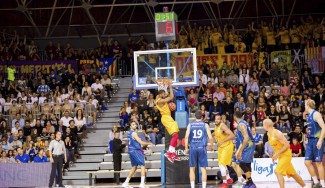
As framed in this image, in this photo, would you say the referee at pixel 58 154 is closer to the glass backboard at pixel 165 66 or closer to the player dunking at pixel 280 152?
the glass backboard at pixel 165 66

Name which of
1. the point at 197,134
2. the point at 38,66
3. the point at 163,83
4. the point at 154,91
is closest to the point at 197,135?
the point at 197,134

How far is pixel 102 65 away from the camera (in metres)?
33.8

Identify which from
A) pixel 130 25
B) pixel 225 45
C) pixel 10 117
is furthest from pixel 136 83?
pixel 130 25

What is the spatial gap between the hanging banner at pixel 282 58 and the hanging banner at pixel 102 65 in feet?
24.7

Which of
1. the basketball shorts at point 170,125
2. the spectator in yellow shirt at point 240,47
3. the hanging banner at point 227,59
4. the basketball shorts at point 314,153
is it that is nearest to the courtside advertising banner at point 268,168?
the basketball shorts at point 170,125

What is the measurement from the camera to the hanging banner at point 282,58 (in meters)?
31.9

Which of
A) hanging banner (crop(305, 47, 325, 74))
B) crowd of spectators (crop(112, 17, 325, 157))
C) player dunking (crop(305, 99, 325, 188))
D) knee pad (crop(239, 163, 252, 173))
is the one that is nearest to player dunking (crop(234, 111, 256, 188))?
knee pad (crop(239, 163, 252, 173))

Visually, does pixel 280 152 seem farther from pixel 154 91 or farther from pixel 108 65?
pixel 108 65

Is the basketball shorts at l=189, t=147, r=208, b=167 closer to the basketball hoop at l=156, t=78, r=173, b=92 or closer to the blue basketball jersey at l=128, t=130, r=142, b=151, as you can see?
the blue basketball jersey at l=128, t=130, r=142, b=151

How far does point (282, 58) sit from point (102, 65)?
842cm

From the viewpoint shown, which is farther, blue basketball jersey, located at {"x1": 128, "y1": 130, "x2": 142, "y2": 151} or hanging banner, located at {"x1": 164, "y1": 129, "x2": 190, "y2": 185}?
hanging banner, located at {"x1": 164, "y1": 129, "x2": 190, "y2": 185}

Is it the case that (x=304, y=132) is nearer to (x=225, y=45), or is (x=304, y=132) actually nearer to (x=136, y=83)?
(x=136, y=83)

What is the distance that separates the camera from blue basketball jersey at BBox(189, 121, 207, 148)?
695 inches

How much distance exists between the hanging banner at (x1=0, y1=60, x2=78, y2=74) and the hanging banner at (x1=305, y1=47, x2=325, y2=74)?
35.0 ft
